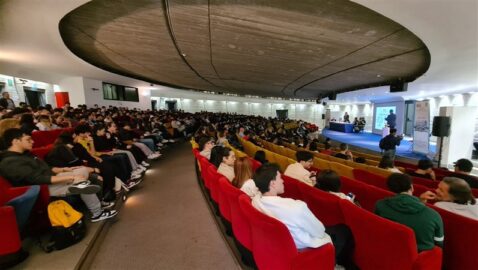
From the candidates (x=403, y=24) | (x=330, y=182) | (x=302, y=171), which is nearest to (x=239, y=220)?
(x=330, y=182)

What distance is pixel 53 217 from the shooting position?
243 centimetres

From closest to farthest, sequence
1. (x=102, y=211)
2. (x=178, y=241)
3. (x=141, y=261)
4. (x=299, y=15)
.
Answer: (x=141, y=261) < (x=178, y=241) < (x=102, y=211) < (x=299, y=15)

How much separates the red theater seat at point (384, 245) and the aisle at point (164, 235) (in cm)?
122

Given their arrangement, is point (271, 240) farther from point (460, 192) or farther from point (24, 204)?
point (24, 204)

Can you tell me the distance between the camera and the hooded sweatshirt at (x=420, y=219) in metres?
1.72

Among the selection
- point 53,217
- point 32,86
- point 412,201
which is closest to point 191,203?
point 53,217

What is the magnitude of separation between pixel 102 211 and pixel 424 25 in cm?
578

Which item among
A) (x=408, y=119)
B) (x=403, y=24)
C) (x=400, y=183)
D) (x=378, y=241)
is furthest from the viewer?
(x=408, y=119)

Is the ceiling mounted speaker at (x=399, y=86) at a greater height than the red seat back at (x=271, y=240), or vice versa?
the ceiling mounted speaker at (x=399, y=86)

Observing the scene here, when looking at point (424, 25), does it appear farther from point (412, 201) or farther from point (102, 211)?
point (102, 211)

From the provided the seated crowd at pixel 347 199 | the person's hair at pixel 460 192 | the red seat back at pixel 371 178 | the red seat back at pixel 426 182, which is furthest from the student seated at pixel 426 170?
the person's hair at pixel 460 192

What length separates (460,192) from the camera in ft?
6.88

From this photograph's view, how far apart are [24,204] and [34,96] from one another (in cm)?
1356

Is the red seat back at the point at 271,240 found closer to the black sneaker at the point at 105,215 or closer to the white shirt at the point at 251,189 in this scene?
the white shirt at the point at 251,189
